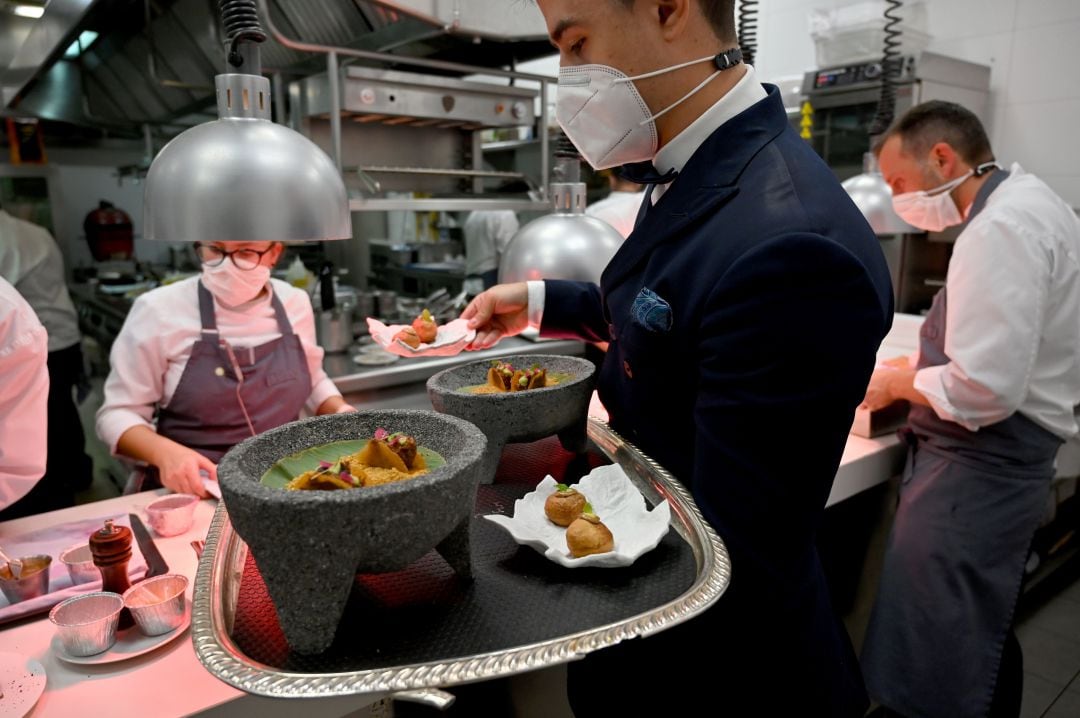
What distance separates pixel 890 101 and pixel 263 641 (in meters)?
3.30

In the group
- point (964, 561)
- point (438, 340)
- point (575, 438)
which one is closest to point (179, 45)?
point (438, 340)

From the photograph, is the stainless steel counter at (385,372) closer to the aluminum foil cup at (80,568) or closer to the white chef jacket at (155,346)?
the white chef jacket at (155,346)

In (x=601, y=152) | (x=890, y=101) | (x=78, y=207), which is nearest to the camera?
(x=601, y=152)

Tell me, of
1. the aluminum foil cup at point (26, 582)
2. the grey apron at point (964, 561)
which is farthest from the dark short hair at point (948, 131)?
the aluminum foil cup at point (26, 582)

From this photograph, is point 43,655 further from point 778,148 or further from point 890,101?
point 890,101

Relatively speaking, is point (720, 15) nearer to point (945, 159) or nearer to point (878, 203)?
point (945, 159)

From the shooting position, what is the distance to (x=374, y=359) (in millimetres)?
3504

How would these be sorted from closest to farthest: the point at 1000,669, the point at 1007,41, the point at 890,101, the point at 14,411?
1. the point at 14,411
2. the point at 1000,669
3. the point at 890,101
4. the point at 1007,41

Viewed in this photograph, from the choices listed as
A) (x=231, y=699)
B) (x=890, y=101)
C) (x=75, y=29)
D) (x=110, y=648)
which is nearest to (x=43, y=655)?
(x=110, y=648)

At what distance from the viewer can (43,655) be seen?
1.29m

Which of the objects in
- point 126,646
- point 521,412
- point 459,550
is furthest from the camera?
Answer: point 126,646

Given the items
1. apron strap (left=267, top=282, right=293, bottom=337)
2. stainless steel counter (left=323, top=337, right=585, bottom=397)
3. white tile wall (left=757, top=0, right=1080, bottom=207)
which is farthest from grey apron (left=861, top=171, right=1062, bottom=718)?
white tile wall (left=757, top=0, right=1080, bottom=207)

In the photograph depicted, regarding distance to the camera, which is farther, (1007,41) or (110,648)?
(1007,41)

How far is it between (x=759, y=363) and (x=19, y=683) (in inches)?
52.1
